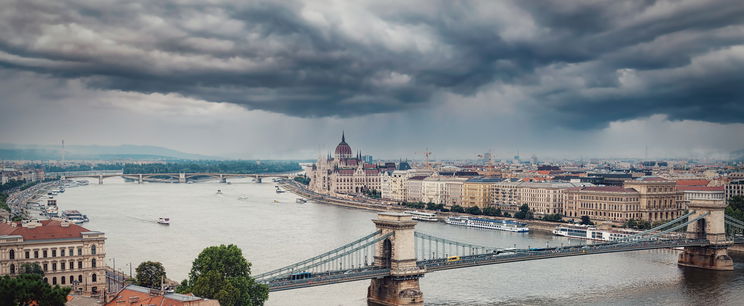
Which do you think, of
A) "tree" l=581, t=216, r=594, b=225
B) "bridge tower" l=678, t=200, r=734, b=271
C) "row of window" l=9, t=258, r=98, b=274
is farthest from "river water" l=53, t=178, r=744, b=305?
"tree" l=581, t=216, r=594, b=225

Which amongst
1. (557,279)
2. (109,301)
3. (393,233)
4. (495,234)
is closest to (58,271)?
(109,301)

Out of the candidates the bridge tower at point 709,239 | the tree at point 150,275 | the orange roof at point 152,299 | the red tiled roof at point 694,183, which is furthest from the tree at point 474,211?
the orange roof at point 152,299

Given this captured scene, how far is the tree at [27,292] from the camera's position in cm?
1647

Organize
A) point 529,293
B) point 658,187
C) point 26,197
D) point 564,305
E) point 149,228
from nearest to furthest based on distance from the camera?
point 564,305 < point 529,293 < point 149,228 < point 658,187 < point 26,197

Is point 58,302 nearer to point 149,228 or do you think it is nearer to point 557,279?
point 557,279

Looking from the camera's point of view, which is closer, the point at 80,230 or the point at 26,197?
the point at 80,230

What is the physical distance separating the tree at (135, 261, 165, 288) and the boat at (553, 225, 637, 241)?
30.8 m

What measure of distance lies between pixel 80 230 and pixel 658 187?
46.8m

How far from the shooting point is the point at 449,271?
34094 millimetres

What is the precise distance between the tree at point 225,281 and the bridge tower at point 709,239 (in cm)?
2523

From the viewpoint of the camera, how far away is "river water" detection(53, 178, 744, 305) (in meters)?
28.7

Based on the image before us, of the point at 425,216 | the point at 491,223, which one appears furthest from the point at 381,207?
the point at 491,223

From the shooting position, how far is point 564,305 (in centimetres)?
2719

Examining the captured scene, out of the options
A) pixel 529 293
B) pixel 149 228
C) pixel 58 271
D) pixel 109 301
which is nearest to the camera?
A: pixel 109 301
